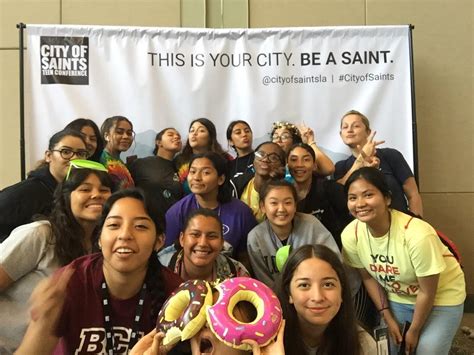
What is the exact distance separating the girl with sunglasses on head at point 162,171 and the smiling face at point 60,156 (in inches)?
27.8

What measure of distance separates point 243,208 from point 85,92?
1.72m

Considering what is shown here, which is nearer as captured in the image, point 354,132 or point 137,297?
point 137,297

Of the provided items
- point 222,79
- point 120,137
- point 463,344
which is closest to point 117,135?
point 120,137

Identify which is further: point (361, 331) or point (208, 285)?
point (361, 331)

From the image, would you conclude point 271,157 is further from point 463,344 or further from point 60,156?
point 463,344

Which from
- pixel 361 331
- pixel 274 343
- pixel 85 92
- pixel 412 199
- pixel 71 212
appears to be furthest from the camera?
pixel 85 92

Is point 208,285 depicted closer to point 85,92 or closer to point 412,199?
point 412,199

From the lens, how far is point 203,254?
6.94ft

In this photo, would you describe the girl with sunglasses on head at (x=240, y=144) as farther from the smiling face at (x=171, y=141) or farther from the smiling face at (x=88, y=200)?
the smiling face at (x=88, y=200)

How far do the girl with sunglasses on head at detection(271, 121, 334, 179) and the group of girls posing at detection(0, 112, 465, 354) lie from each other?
0.02 m

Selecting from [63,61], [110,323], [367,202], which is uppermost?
[63,61]

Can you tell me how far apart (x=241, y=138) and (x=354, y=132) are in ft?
2.93

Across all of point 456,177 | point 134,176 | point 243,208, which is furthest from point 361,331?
point 456,177

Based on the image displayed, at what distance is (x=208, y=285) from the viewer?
55.7 inches
